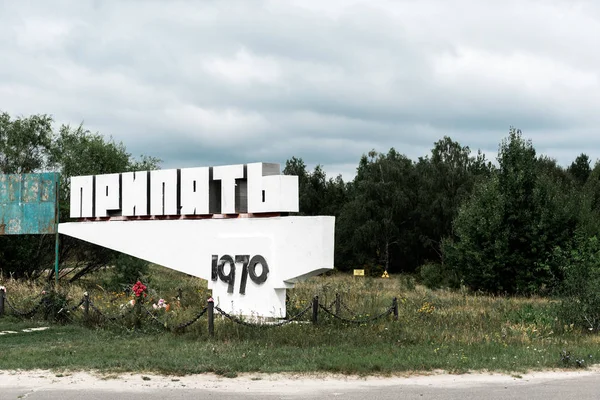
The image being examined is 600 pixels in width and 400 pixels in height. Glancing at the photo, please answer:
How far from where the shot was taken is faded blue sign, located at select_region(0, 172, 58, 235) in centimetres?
2400

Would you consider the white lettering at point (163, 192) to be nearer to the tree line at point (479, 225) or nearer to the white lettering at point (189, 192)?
the white lettering at point (189, 192)

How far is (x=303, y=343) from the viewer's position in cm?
1490

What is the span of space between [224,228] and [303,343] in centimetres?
488

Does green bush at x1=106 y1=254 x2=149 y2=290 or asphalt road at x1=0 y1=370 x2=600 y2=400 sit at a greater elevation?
green bush at x1=106 y1=254 x2=149 y2=290

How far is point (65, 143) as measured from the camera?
3275 centimetres

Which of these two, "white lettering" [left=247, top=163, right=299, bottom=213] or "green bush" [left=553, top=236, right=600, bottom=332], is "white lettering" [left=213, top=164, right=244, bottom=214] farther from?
"green bush" [left=553, top=236, right=600, bottom=332]

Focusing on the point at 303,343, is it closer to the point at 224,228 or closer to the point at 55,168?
the point at 224,228

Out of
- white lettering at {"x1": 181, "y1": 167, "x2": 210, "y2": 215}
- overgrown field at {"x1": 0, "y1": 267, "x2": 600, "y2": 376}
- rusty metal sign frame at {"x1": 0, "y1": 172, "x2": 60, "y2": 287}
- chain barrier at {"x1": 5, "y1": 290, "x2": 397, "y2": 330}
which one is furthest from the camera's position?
rusty metal sign frame at {"x1": 0, "y1": 172, "x2": 60, "y2": 287}

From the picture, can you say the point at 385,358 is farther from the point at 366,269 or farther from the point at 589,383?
the point at 366,269

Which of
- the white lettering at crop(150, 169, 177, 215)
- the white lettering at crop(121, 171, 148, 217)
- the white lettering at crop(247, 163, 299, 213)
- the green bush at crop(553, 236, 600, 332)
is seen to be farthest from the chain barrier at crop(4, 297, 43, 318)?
the green bush at crop(553, 236, 600, 332)

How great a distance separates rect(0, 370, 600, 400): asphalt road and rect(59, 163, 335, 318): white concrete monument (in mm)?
5467

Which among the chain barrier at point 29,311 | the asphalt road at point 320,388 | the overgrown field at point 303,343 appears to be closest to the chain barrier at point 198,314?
the chain barrier at point 29,311

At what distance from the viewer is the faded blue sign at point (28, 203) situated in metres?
24.0

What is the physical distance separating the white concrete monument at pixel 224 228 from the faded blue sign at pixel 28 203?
88.9 inches
